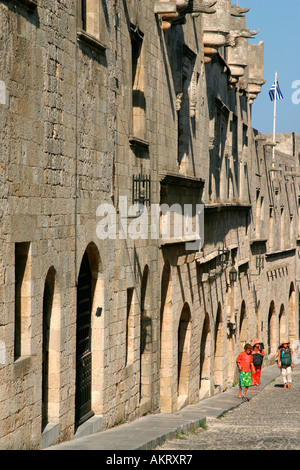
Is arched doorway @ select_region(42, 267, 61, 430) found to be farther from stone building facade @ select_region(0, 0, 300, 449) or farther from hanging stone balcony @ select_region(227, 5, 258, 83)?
hanging stone balcony @ select_region(227, 5, 258, 83)

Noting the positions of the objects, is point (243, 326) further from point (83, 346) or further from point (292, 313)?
point (83, 346)

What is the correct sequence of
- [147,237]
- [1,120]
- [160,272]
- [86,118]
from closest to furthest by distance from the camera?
1. [1,120]
2. [86,118]
3. [147,237]
4. [160,272]

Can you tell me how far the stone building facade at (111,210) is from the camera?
9031mm

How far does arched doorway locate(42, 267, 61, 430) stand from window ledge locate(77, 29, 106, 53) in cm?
294

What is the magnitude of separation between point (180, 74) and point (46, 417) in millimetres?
9268

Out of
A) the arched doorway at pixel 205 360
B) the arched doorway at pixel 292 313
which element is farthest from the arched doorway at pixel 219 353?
the arched doorway at pixel 292 313

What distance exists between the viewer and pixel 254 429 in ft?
43.0

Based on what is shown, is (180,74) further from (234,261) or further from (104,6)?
(234,261)

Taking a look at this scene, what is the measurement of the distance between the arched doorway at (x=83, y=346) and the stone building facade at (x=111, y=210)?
29mm

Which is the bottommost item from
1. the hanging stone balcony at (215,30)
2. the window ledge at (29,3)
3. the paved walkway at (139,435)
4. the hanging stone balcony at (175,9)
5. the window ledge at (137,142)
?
the paved walkway at (139,435)

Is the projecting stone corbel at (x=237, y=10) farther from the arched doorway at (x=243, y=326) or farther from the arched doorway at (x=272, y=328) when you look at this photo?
the arched doorway at (x=272, y=328)

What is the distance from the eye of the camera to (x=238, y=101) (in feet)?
90.0

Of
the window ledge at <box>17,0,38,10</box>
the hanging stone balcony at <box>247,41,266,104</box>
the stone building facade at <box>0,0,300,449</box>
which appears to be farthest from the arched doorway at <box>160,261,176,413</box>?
the hanging stone balcony at <box>247,41,266,104</box>

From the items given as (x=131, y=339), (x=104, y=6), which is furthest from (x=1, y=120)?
(x=131, y=339)
